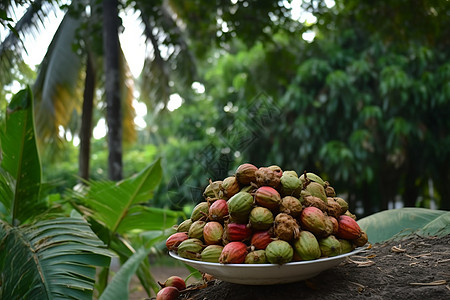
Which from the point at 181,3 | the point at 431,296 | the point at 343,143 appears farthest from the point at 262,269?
the point at 343,143

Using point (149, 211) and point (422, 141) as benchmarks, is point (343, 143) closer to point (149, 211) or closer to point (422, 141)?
point (422, 141)

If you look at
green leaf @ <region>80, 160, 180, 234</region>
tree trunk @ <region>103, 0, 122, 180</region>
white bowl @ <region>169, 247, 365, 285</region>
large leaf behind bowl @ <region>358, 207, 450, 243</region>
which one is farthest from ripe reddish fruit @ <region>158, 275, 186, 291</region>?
tree trunk @ <region>103, 0, 122, 180</region>

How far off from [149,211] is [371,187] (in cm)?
854

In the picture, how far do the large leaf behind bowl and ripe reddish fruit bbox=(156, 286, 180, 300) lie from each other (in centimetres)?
109

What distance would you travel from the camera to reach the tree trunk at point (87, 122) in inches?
344

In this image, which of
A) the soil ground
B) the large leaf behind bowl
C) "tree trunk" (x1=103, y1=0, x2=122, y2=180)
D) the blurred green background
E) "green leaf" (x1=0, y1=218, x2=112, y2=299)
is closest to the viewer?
the soil ground

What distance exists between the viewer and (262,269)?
1384mm

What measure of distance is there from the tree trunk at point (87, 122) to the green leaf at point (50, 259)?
651 centimetres

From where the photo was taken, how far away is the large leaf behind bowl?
212cm

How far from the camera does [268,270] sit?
4.56 ft

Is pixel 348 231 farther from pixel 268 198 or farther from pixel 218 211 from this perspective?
pixel 218 211

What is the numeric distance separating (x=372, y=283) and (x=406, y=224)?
2.56ft

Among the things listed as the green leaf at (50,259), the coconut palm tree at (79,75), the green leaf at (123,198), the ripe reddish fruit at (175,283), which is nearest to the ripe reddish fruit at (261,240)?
the ripe reddish fruit at (175,283)

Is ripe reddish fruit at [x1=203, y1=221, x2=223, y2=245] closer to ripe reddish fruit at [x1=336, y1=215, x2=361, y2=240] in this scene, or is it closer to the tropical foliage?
the tropical foliage
